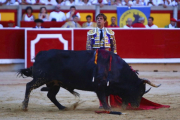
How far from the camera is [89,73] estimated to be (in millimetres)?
4930

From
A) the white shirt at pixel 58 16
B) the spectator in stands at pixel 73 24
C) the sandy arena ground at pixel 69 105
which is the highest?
the white shirt at pixel 58 16

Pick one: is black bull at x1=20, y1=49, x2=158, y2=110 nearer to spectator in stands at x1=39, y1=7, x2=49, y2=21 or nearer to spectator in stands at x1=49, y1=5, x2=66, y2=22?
spectator in stands at x1=39, y1=7, x2=49, y2=21

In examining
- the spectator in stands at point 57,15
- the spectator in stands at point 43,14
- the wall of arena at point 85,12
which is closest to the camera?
the spectator in stands at point 43,14

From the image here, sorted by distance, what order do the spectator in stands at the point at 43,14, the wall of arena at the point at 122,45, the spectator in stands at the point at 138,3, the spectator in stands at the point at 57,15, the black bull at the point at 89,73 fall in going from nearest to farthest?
the black bull at the point at 89,73
the wall of arena at the point at 122,45
the spectator in stands at the point at 43,14
the spectator in stands at the point at 57,15
the spectator in stands at the point at 138,3

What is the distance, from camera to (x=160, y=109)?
5207 mm

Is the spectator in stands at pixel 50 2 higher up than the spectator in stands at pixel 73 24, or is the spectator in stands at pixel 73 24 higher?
the spectator in stands at pixel 50 2

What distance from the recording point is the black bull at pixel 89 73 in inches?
193

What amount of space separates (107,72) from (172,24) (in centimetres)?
652

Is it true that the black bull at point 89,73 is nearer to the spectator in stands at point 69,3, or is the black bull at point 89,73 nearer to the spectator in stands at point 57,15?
the spectator in stands at point 57,15

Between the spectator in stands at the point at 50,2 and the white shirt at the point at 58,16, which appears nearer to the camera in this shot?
the white shirt at the point at 58,16

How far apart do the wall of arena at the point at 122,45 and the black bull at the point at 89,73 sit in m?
4.88

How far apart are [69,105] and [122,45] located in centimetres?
482

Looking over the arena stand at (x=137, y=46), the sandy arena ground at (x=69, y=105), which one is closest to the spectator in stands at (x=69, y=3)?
the arena stand at (x=137, y=46)

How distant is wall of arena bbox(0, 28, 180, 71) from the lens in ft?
32.6
